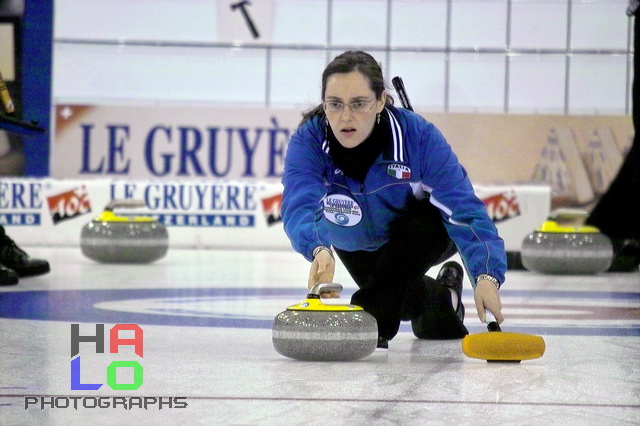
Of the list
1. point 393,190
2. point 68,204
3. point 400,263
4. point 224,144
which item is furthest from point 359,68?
point 224,144

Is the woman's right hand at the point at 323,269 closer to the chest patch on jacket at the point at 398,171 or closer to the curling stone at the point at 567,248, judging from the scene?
the chest patch on jacket at the point at 398,171

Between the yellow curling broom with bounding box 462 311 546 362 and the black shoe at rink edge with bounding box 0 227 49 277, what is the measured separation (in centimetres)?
439

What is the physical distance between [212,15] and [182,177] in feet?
14.6

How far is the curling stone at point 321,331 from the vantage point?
3283 millimetres

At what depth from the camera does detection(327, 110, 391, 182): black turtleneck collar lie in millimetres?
3576

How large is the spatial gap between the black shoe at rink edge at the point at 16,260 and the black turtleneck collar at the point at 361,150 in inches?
156

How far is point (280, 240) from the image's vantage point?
11.5 m

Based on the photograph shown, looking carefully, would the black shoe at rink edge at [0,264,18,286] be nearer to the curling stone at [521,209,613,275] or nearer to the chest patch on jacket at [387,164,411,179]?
the chest patch on jacket at [387,164,411,179]

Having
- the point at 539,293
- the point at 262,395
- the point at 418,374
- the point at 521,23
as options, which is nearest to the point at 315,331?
the point at 418,374

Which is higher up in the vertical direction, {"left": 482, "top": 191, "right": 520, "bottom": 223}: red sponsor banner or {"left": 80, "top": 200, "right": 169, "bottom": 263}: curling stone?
{"left": 482, "top": 191, "right": 520, "bottom": 223}: red sponsor banner

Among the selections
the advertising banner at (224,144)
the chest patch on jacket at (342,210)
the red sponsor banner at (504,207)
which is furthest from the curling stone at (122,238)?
the advertising banner at (224,144)

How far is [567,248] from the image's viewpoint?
8.15 meters

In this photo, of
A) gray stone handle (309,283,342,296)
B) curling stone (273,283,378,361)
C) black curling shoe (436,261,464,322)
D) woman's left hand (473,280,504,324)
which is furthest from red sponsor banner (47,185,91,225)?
woman's left hand (473,280,504,324)

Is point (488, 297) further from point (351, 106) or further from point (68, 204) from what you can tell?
point (68, 204)
